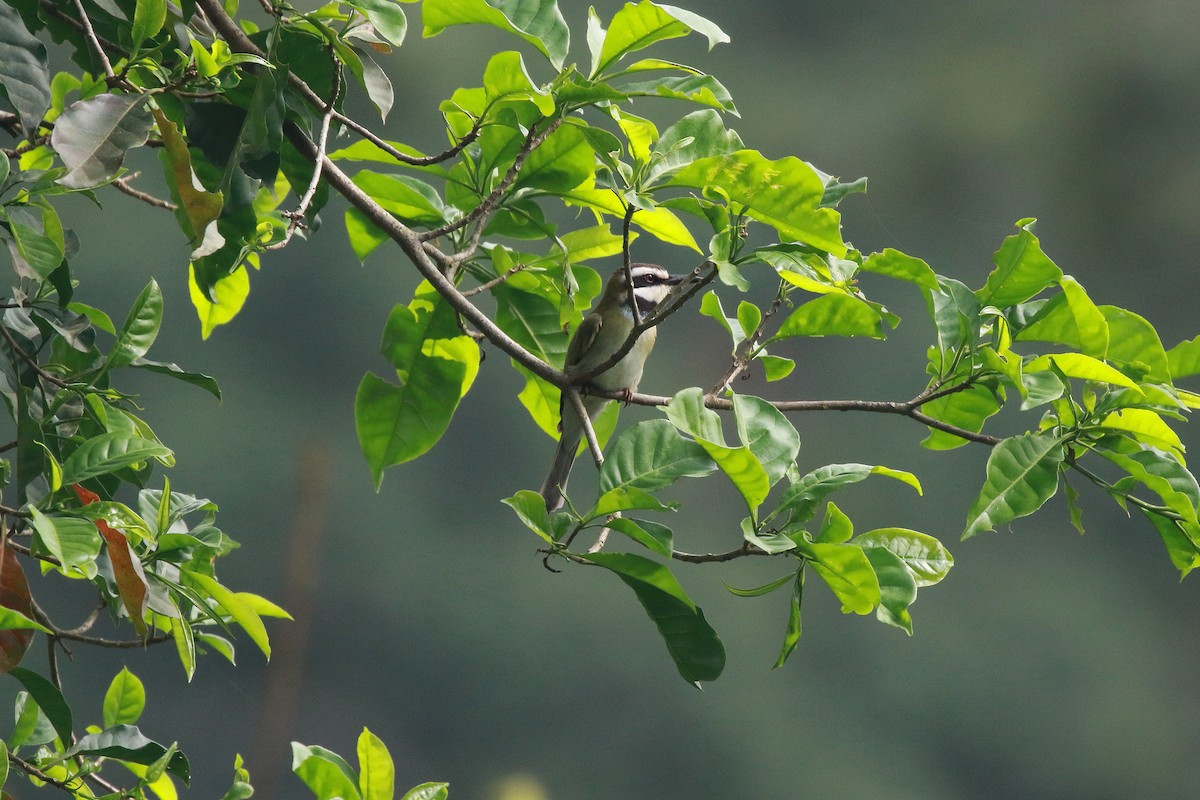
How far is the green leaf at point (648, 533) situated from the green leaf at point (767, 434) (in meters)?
0.08

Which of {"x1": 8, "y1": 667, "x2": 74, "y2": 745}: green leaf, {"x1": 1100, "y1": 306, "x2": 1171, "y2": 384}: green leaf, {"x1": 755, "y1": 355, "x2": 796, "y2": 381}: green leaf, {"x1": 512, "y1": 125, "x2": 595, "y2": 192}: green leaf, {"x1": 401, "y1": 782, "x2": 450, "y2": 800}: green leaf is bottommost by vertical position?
{"x1": 401, "y1": 782, "x2": 450, "y2": 800}: green leaf

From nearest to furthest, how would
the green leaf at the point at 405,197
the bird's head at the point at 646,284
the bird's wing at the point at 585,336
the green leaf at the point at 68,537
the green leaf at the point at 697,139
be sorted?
the green leaf at the point at 68,537
the green leaf at the point at 697,139
the green leaf at the point at 405,197
the bird's wing at the point at 585,336
the bird's head at the point at 646,284

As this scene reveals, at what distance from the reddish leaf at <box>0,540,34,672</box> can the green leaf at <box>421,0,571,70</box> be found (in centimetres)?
50

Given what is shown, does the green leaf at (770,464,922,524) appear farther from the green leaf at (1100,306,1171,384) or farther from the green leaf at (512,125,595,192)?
the green leaf at (512,125,595,192)

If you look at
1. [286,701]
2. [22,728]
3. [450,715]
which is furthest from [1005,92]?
[22,728]

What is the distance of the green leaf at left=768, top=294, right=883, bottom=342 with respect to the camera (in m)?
0.96

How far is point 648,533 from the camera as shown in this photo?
2.64 ft

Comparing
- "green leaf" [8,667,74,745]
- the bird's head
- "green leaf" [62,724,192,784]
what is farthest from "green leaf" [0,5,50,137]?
the bird's head

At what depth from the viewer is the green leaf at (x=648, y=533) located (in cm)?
80

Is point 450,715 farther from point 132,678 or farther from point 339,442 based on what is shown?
point 132,678

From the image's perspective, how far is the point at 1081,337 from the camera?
857 mm

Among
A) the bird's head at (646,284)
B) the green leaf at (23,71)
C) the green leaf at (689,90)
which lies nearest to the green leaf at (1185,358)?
the green leaf at (689,90)

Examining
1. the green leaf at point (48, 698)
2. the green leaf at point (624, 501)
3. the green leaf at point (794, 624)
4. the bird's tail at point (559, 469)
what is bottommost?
the bird's tail at point (559, 469)

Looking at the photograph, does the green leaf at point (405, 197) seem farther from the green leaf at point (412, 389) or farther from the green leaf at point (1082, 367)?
the green leaf at point (1082, 367)
